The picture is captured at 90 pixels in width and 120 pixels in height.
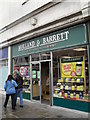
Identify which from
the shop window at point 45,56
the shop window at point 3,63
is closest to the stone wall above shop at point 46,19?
the shop window at point 45,56

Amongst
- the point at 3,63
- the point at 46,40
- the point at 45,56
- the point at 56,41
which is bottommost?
the point at 3,63

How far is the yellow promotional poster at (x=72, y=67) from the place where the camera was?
7.85 metres

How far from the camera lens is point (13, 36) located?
40.6 ft

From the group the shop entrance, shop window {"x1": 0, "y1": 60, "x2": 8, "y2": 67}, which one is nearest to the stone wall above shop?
the shop entrance

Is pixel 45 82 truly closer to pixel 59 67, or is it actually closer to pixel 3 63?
pixel 59 67

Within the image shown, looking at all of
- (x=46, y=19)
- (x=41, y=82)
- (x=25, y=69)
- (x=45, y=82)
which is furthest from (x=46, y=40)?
(x=25, y=69)

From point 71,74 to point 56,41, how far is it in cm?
175

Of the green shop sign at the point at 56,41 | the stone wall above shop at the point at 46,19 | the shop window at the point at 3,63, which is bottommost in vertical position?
the shop window at the point at 3,63

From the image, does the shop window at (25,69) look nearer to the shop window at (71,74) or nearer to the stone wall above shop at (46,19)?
the stone wall above shop at (46,19)

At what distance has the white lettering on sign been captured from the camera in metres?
8.36

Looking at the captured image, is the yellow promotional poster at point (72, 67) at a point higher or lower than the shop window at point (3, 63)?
lower

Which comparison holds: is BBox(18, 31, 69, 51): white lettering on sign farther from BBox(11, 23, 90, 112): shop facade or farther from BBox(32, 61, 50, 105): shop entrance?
BBox(32, 61, 50, 105): shop entrance

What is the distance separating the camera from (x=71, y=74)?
832 cm

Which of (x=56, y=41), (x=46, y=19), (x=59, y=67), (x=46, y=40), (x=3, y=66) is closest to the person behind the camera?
(x=56, y=41)
